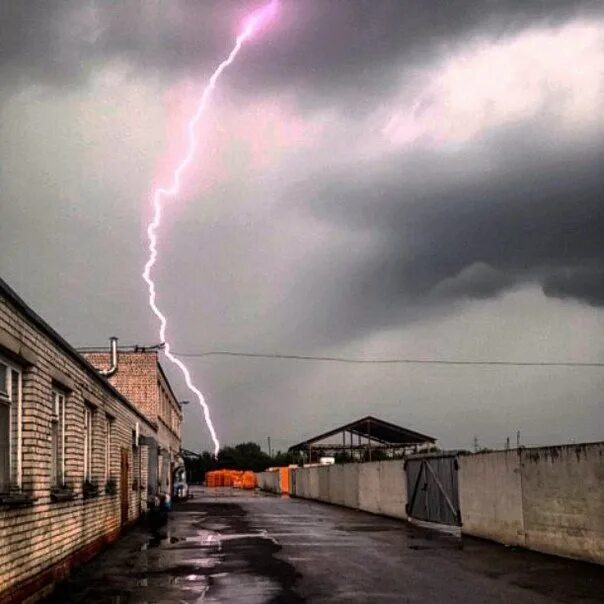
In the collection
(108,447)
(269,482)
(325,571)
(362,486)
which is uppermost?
(108,447)

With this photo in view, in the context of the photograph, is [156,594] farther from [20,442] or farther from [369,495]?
[369,495]

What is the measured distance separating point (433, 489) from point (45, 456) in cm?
1520

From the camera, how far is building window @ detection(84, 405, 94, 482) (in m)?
18.0

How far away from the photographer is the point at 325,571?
47.6 feet

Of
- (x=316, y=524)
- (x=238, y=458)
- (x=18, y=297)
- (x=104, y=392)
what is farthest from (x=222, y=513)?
(x=238, y=458)

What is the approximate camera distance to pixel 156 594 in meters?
12.2

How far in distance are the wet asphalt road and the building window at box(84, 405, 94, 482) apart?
1702 mm

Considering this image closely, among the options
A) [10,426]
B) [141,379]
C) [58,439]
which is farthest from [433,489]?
[141,379]

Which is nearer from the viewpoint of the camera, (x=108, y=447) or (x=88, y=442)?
(x=88, y=442)

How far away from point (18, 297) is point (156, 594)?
4.43 meters

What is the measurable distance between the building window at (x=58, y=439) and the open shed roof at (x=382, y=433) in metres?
39.0

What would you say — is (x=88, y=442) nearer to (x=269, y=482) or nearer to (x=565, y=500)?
(x=565, y=500)

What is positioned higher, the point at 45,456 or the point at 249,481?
the point at 45,456

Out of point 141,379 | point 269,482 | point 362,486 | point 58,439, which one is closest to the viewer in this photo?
point 58,439
